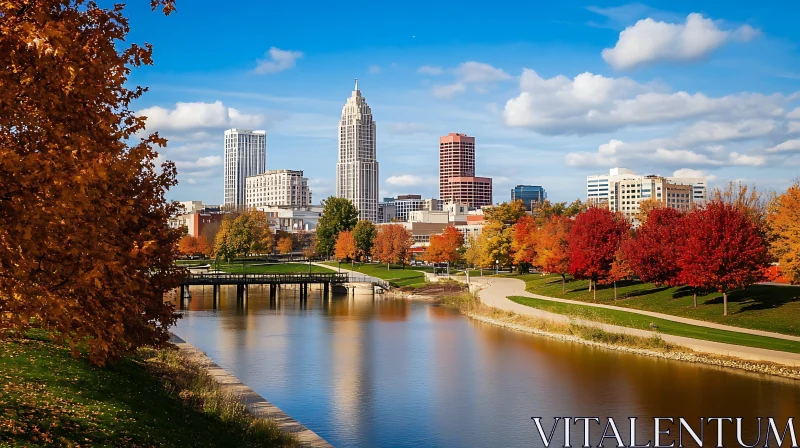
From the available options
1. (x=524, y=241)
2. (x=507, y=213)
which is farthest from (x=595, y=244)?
(x=507, y=213)

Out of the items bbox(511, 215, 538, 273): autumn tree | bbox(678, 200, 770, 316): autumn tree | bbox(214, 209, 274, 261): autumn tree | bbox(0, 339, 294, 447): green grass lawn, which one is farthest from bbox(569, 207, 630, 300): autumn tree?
→ bbox(214, 209, 274, 261): autumn tree

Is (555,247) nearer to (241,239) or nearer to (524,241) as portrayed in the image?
(524,241)

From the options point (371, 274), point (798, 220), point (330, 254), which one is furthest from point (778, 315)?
point (330, 254)

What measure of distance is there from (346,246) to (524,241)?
1888 inches

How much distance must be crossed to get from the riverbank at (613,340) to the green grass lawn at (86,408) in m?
24.9

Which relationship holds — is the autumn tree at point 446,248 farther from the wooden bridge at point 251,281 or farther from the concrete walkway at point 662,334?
the concrete walkway at point 662,334

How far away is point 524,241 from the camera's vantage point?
8556 centimetres

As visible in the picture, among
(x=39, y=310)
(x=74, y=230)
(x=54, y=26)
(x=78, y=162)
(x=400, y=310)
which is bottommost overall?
(x=400, y=310)

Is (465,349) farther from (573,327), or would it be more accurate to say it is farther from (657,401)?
(657,401)

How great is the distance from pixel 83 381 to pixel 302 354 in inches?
879

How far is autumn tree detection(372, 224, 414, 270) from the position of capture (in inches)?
4624

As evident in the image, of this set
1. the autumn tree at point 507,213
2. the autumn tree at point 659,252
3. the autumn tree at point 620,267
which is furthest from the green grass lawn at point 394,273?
the autumn tree at point 659,252

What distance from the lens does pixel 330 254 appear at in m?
150

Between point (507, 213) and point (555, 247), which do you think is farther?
point (507, 213)
